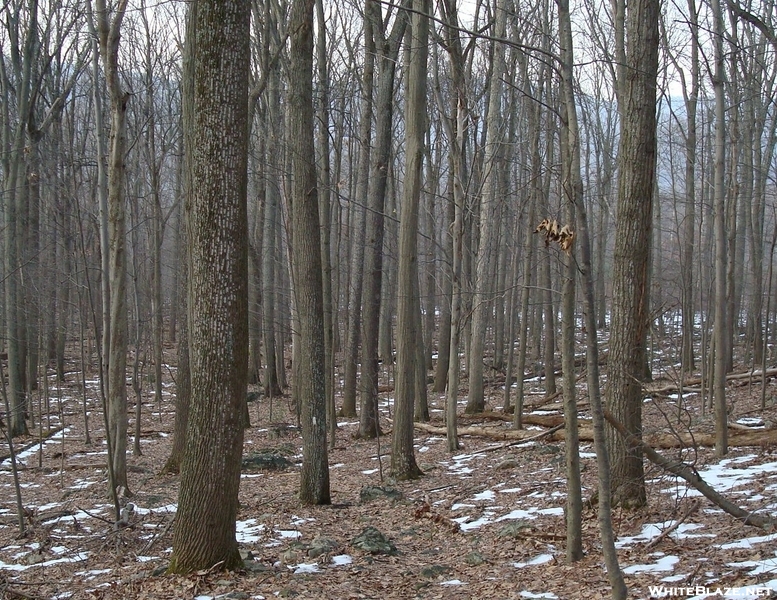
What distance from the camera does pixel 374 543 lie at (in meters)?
6.69

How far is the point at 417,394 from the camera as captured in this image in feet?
51.6

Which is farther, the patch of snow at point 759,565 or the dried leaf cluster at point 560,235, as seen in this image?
the patch of snow at point 759,565

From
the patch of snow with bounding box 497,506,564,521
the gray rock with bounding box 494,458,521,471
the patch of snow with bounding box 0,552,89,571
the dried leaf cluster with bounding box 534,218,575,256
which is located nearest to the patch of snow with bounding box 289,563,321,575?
the patch of snow with bounding box 497,506,564,521

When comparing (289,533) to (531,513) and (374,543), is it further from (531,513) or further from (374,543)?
(531,513)

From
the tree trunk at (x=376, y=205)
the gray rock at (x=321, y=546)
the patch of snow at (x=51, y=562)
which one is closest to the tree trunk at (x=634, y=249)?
the gray rock at (x=321, y=546)

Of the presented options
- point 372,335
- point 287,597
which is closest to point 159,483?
point 372,335

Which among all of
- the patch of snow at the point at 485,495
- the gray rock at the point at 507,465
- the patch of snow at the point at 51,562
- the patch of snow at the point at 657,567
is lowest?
the patch of snow at the point at 51,562

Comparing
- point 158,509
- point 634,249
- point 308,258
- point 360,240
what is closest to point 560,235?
point 634,249

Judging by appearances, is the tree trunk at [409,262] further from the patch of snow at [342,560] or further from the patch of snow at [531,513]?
the patch of snow at [342,560]

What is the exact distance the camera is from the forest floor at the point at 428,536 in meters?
5.16

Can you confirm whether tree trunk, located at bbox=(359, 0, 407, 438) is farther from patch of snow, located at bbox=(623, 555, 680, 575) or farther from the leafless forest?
patch of snow, located at bbox=(623, 555, 680, 575)

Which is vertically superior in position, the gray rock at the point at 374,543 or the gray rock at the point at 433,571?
the gray rock at the point at 433,571

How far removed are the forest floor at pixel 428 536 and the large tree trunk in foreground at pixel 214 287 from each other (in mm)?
511

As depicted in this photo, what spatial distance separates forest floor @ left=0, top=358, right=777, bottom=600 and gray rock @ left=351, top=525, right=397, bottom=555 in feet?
0.33
